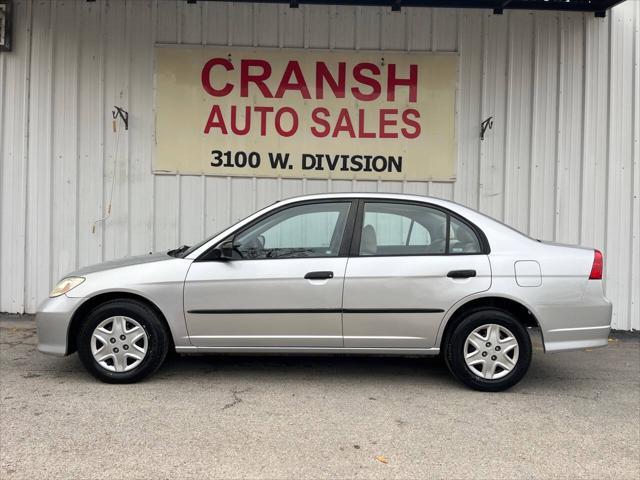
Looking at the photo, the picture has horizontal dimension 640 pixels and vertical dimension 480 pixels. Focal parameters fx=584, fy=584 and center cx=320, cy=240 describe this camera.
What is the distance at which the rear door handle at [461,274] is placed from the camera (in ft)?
15.5

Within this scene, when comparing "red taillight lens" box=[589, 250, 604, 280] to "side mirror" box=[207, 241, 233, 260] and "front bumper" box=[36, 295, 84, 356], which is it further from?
"front bumper" box=[36, 295, 84, 356]

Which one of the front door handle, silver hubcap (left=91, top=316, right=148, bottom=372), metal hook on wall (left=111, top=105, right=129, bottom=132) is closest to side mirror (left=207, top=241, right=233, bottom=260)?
the front door handle

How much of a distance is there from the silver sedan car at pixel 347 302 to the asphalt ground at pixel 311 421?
0.33 m

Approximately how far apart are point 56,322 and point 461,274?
3324 millimetres

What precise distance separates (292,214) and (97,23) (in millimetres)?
4420

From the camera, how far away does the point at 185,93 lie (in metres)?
7.48

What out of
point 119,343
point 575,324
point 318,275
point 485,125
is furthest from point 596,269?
point 119,343

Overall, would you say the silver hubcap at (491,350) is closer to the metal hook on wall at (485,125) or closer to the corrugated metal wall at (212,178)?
the corrugated metal wall at (212,178)

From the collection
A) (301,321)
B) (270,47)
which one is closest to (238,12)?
(270,47)

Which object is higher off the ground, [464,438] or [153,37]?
[153,37]

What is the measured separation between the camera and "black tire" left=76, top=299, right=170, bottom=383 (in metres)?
4.76

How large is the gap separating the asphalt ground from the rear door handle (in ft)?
3.18

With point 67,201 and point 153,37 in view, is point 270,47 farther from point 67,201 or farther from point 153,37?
point 67,201

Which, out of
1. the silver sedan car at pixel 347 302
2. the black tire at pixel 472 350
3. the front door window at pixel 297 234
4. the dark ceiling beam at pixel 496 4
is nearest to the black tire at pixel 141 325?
the silver sedan car at pixel 347 302
